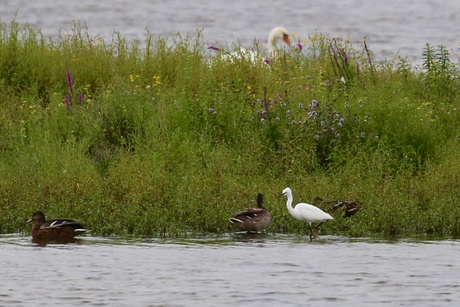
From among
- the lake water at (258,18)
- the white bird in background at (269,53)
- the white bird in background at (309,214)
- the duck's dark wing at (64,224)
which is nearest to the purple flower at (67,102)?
the white bird in background at (269,53)

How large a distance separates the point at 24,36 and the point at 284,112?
480 centimetres

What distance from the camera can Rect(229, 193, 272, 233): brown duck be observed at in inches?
545

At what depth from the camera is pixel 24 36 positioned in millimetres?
19422

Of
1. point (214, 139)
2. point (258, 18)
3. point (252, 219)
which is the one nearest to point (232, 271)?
point (252, 219)

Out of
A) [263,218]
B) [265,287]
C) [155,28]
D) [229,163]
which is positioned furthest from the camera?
[155,28]

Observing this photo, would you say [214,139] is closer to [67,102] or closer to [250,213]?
[67,102]

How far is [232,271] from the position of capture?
1252 cm

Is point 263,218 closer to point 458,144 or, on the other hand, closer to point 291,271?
point 291,271

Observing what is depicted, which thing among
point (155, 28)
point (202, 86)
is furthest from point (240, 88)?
point (155, 28)

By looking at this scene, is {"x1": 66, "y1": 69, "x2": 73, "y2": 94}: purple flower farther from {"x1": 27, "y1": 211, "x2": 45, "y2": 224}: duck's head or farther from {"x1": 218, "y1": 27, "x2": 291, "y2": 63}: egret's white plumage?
{"x1": 27, "y1": 211, "x2": 45, "y2": 224}: duck's head

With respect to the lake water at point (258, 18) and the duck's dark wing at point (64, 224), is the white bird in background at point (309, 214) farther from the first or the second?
the lake water at point (258, 18)

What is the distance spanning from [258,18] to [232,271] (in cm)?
2673

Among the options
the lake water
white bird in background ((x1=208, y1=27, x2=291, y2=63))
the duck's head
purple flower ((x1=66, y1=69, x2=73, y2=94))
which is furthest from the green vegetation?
the lake water

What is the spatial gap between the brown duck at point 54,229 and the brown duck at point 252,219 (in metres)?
1.55
